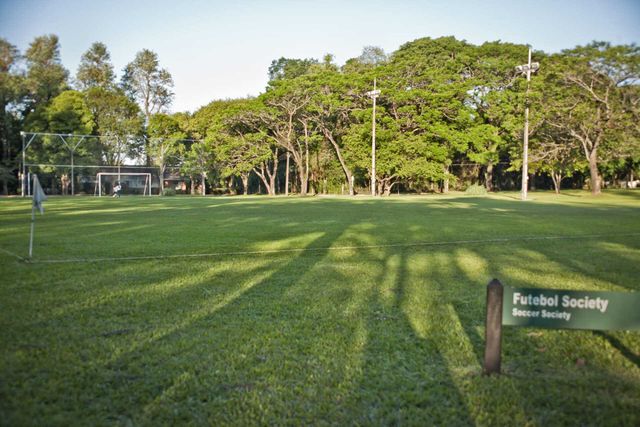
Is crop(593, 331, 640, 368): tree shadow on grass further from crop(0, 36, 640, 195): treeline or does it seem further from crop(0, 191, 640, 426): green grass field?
crop(0, 36, 640, 195): treeline

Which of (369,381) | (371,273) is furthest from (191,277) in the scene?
(369,381)

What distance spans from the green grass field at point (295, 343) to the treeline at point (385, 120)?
1315 inches

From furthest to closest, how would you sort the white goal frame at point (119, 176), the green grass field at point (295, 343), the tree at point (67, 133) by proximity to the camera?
the white goal frame at point (119, 176)
the tree at point (67, 133)
the green grass field at point (295, 343)

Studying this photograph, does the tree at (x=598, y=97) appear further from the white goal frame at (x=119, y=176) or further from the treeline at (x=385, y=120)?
the white goal frame at (x=119, y=176)

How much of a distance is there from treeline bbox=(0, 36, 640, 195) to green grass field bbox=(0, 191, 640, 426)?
110ft

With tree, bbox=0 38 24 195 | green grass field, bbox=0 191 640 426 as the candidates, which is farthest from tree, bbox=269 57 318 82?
green grass field, bbox=0 191 640 426

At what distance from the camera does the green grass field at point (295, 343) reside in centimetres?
342

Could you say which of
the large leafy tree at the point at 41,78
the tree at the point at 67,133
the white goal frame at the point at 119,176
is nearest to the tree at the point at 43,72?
the large leafy tree at the point at 41,78

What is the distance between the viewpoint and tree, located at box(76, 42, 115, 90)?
2343 inches

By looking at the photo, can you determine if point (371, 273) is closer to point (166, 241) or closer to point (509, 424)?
point (509, 424)

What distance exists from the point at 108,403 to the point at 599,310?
11.7 ft

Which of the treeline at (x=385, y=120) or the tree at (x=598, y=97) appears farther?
the treeline at (x=385, y=120)

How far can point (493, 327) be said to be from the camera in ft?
12.3

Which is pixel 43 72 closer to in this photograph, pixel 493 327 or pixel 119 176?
pixel 119 176
